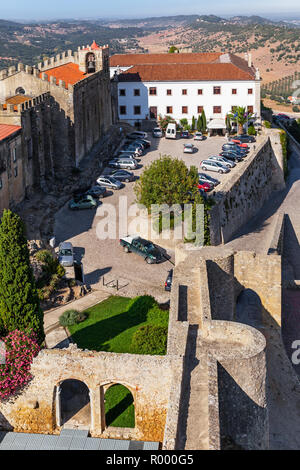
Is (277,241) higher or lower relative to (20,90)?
lower

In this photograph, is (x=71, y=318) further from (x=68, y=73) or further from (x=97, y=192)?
(x=68, y=73)

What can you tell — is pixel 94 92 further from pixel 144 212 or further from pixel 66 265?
pixel 66 265

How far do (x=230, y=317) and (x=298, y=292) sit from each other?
40.7ft

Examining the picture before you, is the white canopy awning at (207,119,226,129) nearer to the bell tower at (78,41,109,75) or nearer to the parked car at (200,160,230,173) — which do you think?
the bell tower at (78,41,109,75)

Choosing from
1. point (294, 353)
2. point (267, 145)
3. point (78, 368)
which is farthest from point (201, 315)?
point (267, 145)

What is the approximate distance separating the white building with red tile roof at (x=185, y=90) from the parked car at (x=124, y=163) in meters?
17.3

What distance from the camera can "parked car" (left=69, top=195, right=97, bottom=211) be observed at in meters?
49.0

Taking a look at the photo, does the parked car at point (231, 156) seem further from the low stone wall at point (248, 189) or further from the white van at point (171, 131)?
the white van at point (171, 131)

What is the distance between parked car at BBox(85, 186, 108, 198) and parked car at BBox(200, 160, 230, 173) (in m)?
10.0

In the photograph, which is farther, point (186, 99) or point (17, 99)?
point (186, 99)

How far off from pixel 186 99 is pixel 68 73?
15978mm

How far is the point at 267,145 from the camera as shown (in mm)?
64812

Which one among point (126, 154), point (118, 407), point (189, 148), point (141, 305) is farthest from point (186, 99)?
point (118, 407)

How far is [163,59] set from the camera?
3280 inches
